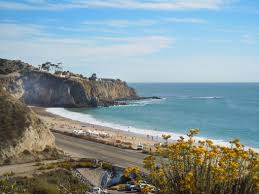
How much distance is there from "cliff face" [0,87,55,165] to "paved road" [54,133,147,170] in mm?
2794

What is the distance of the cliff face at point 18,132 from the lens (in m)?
30.1

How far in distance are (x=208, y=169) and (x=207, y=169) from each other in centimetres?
6

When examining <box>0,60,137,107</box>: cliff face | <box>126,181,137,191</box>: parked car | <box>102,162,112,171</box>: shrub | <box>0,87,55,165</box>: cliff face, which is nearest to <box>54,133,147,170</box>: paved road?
<box>102,162,112,171</box>: shrub

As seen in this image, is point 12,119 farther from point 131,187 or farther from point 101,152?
point 131,187

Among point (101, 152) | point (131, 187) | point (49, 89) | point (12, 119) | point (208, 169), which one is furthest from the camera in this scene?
point (49, 89)

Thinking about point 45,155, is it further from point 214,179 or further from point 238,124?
point 238,124

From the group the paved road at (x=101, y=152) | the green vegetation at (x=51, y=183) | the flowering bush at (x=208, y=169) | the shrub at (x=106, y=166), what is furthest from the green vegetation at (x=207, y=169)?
the paved road at (x=101, y=152)

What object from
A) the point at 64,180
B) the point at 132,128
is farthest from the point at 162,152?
the point at 132,128

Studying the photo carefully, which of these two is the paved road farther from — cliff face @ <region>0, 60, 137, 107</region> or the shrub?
cliff face @ <region>0, 60, 137, 107</region>

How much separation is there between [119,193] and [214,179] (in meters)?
15.7

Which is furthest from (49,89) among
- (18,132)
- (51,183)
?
(51,183)

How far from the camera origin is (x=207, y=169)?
7742 mm

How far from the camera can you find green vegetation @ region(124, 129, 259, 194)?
278 inches

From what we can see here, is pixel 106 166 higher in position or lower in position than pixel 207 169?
lower
